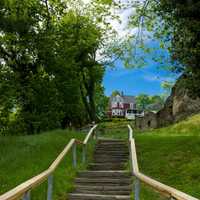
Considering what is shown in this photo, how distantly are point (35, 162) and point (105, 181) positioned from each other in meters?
2.65

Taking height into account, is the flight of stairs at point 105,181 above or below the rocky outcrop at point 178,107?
below

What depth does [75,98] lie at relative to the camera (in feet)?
110

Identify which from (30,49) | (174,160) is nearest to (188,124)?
(30,49)

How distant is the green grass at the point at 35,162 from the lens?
11133 mm

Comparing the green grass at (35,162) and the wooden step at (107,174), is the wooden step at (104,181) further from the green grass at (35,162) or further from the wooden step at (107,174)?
the wooden step at (107,174)

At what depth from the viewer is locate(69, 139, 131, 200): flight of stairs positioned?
11.0 metres

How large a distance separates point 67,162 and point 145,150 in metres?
3.91

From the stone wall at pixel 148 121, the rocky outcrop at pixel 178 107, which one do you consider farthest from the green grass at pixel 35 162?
the stone wall at pixel 148 121

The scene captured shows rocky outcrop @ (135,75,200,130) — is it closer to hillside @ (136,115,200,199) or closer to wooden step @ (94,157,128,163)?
hillside @ (136,115,200,199)

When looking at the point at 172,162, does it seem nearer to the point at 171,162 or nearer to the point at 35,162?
the point at 171,162

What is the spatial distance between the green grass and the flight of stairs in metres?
0.33

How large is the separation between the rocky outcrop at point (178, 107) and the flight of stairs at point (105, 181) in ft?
53.6

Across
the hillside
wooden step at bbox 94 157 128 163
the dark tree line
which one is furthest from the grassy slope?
the dark tree line

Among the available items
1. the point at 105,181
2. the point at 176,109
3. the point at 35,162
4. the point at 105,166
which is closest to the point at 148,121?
the point at 176,109
